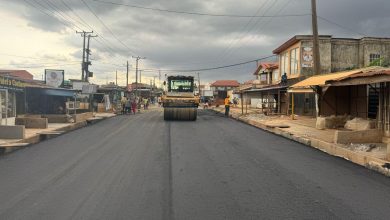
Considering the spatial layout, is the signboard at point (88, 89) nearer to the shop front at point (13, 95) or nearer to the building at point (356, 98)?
the shop front at point (13, 95)

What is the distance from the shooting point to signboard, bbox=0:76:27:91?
1145 inches

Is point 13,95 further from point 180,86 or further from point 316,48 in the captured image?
point 316,48

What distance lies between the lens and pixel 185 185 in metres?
8.95

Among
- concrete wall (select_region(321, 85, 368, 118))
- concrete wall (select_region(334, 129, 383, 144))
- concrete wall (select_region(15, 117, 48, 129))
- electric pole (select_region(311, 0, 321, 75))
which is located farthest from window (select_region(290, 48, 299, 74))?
concrete wall (select_region(15, 117, 48, 129))

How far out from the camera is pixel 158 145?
635 inches

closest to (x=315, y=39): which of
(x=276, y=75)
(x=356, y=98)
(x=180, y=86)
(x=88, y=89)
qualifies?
(x=356, y=98)

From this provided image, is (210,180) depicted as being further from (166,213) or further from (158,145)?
(158,145)

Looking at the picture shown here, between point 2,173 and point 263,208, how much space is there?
22.2ft

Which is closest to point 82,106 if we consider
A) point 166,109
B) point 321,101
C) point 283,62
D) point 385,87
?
point 166,109

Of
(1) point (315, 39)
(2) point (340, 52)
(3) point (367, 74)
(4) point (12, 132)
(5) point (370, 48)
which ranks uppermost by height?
(5) point (370, 48)

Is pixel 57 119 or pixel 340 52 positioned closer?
pixel 57 119

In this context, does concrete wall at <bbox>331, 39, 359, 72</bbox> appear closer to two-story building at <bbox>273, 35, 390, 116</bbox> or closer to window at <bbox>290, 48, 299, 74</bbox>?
two-story building at <bbox>273, 35, 390, 116</bbox>

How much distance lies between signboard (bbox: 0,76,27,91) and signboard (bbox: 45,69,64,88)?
50.8ft

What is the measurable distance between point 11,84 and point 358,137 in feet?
81.8
